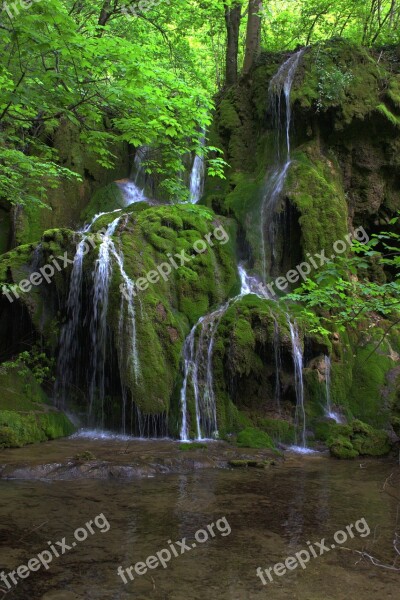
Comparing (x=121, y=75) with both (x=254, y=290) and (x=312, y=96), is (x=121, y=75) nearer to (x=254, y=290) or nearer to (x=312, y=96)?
(x=254, y=290)

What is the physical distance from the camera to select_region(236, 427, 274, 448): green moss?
334 inches

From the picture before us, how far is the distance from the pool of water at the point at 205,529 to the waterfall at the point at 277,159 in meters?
6.95

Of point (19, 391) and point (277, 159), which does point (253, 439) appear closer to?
point (19, 391)

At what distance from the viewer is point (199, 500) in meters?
5.58

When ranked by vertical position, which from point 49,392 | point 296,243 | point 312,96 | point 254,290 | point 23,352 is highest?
point 312,96

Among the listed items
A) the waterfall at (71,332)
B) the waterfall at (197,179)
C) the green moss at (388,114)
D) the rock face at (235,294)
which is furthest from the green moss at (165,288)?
the green moss at (388,114)

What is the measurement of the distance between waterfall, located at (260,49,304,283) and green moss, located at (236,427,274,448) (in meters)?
4.48

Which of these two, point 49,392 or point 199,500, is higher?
point 49,392

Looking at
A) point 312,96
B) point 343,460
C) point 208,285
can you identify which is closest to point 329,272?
point 343,460

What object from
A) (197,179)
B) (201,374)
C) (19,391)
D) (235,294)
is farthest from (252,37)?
(19,391)

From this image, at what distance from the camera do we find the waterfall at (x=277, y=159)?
12.9 meters

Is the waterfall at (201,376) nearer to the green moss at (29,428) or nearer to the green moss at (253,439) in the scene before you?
the green moss at (253,439)

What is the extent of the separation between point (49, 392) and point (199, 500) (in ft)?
18.1

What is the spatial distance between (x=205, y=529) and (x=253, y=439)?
13.1ft
